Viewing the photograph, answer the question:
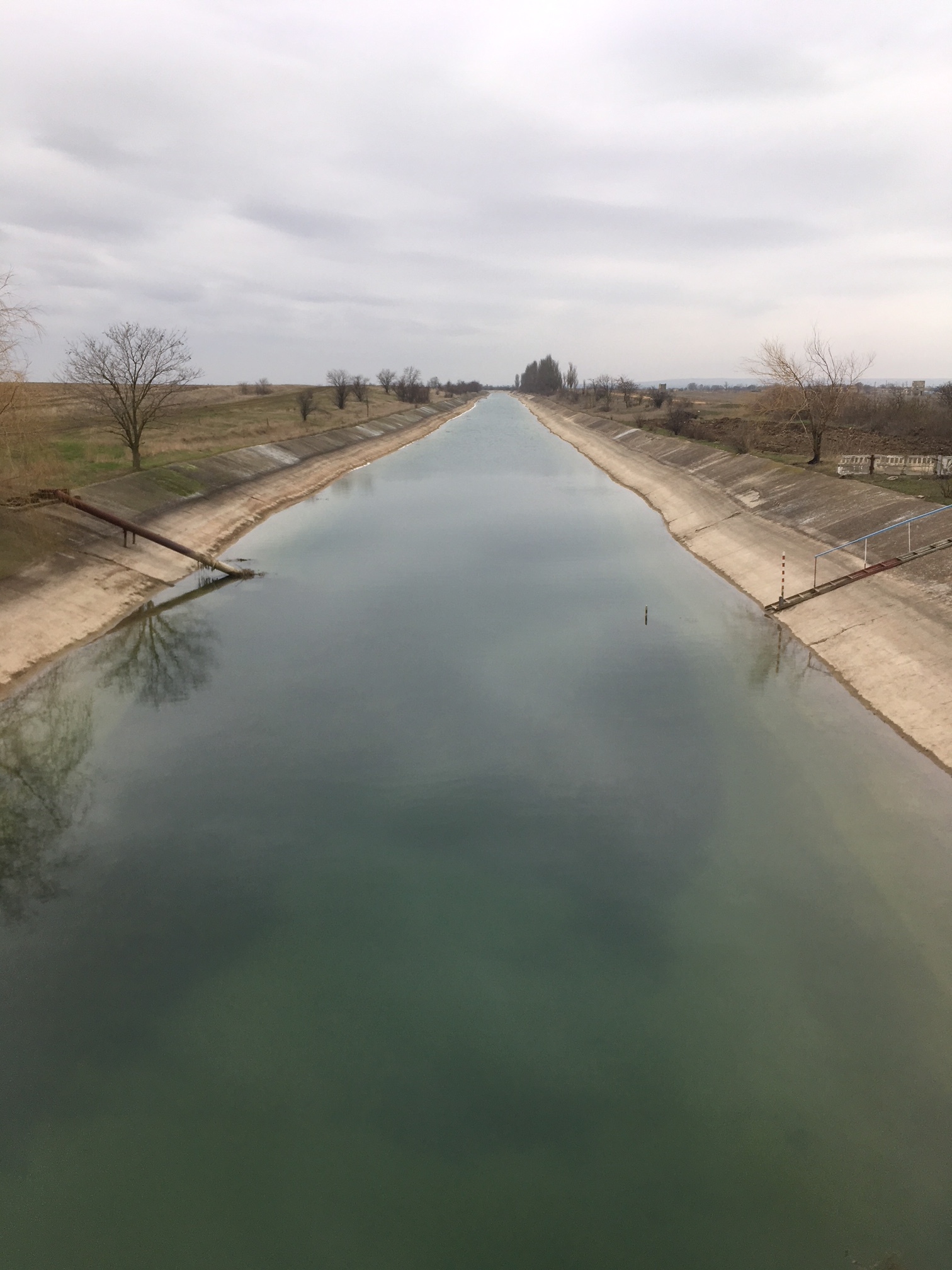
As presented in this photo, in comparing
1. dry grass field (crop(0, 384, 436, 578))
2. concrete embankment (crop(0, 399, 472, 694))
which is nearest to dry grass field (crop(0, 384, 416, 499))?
dry grass field (crop(0, 384, 436, 578))

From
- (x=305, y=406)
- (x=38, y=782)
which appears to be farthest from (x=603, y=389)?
(x=38, y=782)

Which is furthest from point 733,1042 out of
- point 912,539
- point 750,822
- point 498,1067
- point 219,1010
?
point 912,539

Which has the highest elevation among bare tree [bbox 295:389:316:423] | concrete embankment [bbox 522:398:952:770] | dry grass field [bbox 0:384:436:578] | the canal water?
bare tree [bbox 295:389:316:423]

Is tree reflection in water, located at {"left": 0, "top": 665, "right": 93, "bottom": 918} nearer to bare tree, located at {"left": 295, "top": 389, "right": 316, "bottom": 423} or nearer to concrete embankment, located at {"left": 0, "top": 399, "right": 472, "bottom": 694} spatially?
concrete embankment, located at {"left": 0, "top": 399, "right": 472, "bottom": 694}

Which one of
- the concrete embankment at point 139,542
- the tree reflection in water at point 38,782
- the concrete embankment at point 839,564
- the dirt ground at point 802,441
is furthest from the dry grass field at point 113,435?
the dirt ground at point 802,441

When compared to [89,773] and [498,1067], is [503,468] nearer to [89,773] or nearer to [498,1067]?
[89,773]

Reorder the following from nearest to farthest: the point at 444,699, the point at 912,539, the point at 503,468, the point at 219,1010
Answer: the point at 219,1010 < the point at 444,699 < the point at 912,539 < the point at 503,468

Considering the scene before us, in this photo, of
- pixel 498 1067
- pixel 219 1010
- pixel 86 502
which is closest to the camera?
pixel 498 1067
